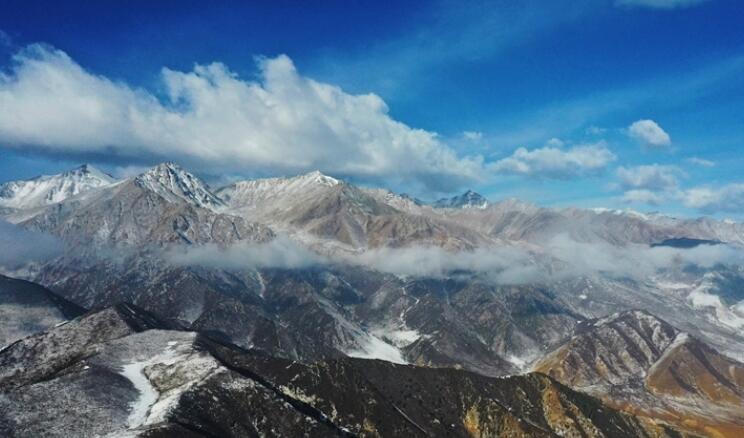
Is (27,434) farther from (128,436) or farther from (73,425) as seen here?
(128,436)

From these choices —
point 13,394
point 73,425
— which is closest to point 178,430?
point 73,425

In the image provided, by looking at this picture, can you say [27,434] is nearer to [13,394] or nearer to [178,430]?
[13,394]

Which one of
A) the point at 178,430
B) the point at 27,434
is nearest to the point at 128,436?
Answer: the point at 178,430

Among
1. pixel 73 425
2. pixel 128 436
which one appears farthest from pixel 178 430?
pixel 73 425

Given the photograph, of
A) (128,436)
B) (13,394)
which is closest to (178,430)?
(128,436)

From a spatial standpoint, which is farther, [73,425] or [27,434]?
[73,425]

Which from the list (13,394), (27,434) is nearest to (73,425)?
(27,434)

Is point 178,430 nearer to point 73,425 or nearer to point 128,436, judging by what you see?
point 128,436

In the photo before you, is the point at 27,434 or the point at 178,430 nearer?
the point at 27,434
